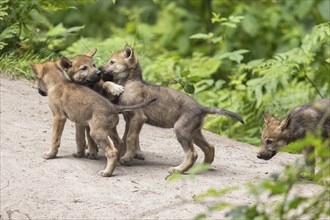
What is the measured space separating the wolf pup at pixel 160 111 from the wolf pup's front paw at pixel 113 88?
2.2 inches

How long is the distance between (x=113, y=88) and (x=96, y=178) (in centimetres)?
118

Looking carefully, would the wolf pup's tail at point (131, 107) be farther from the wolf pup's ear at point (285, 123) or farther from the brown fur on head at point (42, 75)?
the wolf pup's ear at point (285, 123)

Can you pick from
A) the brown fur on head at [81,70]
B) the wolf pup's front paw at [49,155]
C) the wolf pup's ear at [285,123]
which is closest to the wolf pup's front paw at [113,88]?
the brown fur on head at [81,70]

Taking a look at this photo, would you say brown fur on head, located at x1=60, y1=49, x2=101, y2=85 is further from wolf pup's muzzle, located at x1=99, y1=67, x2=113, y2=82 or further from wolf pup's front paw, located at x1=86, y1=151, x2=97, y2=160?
wolf pup's front paw, located at x1=86, y1=151, x2=97, y2=160

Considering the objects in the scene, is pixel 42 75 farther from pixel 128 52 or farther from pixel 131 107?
pixel 131 107

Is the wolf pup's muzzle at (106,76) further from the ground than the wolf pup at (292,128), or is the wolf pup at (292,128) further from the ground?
the wolf pup's muzzle at (106,76)

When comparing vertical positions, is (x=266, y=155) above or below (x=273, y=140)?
below

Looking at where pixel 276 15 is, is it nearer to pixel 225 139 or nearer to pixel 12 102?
pixel 225 139

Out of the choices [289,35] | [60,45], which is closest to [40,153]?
[60,45]

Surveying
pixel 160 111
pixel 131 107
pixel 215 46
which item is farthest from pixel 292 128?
pixel 215 46

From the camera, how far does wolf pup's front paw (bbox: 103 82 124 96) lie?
423 inches

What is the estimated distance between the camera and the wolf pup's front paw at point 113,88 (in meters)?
10.8

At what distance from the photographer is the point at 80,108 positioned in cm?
1034

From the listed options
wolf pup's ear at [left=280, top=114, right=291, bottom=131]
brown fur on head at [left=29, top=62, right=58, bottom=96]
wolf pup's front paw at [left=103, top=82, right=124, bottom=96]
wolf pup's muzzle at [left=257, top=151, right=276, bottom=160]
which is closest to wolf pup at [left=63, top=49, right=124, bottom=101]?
wolf pup's front paw at [left=103, top=82, right=124, bottom=96]
